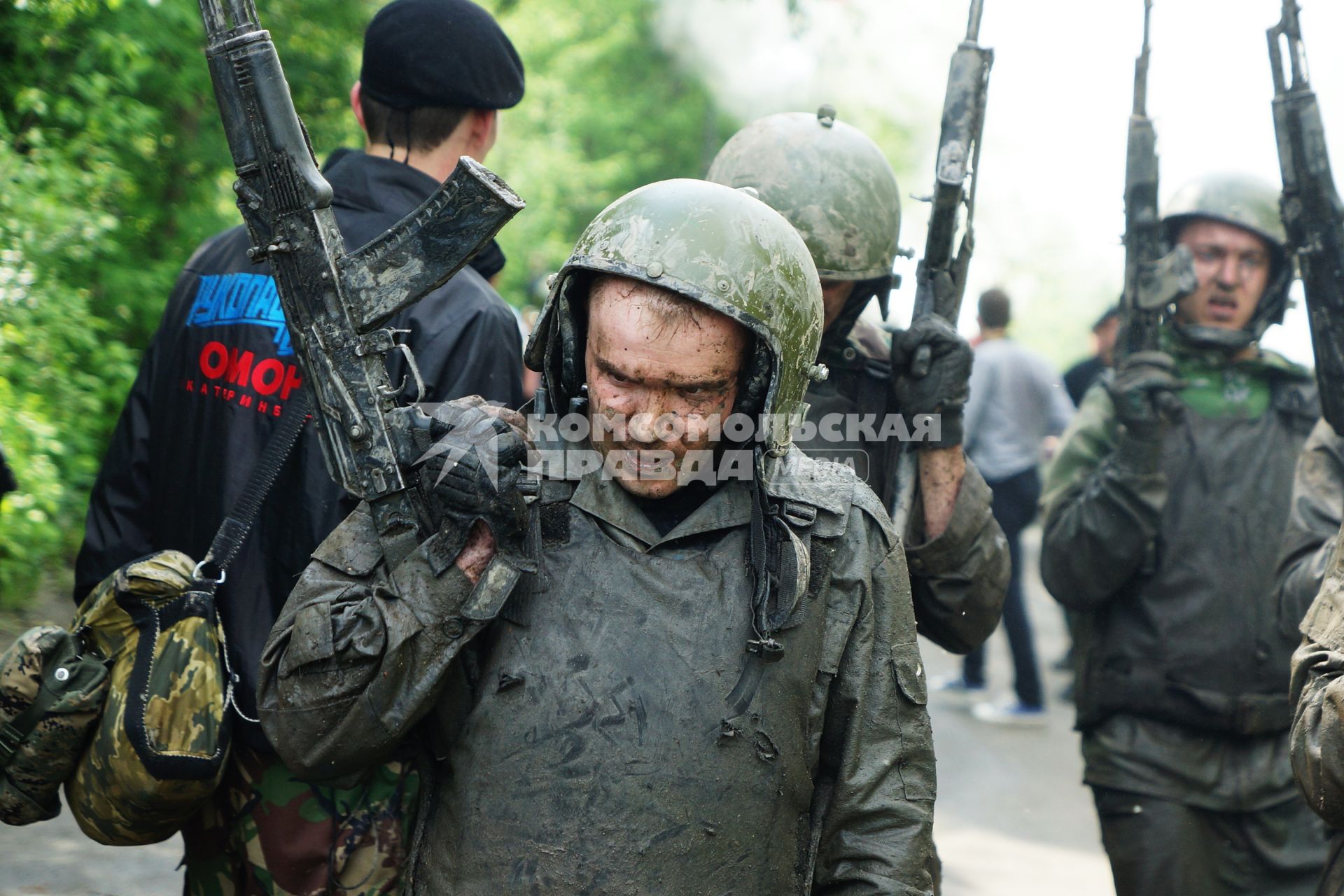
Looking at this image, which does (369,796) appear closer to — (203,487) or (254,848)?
(254,848)

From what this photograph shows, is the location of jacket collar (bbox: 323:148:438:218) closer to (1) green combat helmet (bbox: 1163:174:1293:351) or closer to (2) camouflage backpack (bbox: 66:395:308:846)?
(2) camouflage backpack (bbox: 66:395:308:846)

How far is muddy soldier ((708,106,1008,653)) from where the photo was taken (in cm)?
310

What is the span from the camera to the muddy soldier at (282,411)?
2.51 meters

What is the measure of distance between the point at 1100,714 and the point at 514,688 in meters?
2.47

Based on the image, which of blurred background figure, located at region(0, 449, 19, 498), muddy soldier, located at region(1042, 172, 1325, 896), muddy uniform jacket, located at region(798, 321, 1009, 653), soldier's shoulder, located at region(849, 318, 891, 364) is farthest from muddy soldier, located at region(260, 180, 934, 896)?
muddy soldier, located at region(1042, 172, 1325, 896)

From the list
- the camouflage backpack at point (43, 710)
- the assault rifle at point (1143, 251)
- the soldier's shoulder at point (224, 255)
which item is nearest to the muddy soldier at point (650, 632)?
the camouflage backpack at point (43, 710)

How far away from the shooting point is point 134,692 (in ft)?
7.90

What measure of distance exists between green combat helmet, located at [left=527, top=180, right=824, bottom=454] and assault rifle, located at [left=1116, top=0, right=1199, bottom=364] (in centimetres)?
210

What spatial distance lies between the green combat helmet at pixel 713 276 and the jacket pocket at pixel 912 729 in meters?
0.44

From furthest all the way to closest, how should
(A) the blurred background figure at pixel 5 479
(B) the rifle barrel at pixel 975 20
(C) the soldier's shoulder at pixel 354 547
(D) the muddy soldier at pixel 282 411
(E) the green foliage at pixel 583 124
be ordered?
1. (E) the green foliage at pixel 583 124
2. (B) the rifle barrel at pixel 975 20
3. (A) the blurred background figure at pixel 5 479
4. (D) the muddy soldier at pixel 282 411
5. (C) the soldier's shoulder at pixel 354 547

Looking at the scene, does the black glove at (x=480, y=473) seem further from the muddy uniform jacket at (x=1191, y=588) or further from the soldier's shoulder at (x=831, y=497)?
the muddy uniform jacket at (x=1191, y=588)

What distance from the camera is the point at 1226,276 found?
4.38 meters

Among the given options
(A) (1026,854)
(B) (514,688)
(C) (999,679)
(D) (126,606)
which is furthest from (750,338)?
(C) (999,679)

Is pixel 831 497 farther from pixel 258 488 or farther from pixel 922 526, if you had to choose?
pixel 258 488
